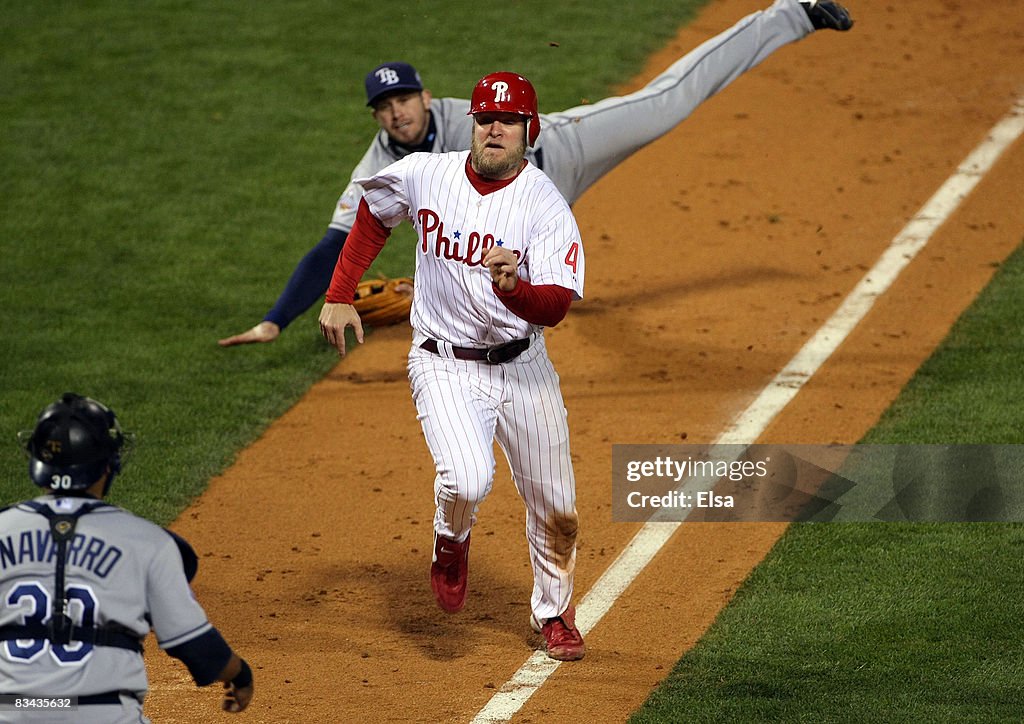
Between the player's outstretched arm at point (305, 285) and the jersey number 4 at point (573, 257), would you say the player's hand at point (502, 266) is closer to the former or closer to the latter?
the jersey number 4 at point (573, 257)

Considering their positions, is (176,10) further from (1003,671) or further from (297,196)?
(1003,671)


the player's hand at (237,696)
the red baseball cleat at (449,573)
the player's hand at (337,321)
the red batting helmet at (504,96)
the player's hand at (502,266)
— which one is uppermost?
the red batting helmet at (504,96)

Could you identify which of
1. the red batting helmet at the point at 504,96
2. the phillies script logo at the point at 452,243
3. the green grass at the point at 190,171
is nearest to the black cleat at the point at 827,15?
the green grass at the point at 190,171

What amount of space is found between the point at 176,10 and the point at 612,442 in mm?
7747

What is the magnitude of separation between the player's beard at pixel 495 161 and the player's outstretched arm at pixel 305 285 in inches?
98.3

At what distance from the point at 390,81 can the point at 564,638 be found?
3.00 metres

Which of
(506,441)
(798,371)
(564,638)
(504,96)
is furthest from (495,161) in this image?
(798,371)

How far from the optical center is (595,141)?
7.84 meters

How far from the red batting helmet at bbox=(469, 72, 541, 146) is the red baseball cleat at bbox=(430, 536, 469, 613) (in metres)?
1.54

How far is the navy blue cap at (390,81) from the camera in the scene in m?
7.09

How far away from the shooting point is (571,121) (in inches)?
309

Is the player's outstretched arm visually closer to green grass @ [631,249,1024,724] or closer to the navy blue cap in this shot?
the navy blue cap

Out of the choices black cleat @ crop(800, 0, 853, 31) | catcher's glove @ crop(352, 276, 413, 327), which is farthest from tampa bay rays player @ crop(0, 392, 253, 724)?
black cleat @ crop(800, 0, 853, 31)

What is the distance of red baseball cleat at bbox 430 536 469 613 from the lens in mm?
5395
